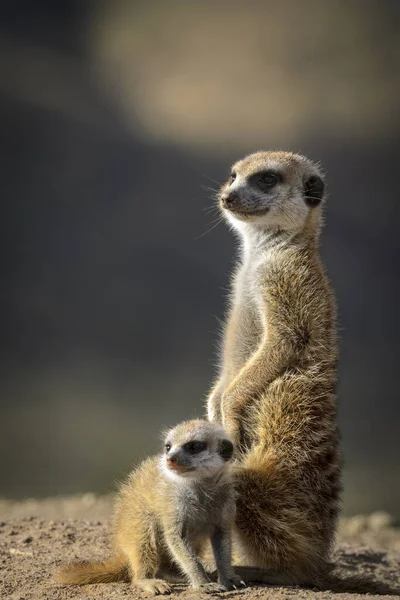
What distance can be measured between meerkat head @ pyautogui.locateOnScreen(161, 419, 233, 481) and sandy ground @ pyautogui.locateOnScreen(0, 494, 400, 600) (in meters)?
0.40

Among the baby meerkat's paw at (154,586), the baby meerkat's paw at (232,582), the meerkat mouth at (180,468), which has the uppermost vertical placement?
the meerkat mouth at (180,468)

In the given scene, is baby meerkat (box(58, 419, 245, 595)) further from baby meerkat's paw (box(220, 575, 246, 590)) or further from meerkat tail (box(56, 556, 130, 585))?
meerkat tail (box(56, 556, 130, 585))

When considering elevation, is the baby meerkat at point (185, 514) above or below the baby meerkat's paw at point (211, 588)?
above

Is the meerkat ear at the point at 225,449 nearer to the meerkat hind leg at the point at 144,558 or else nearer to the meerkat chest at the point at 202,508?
the meerkat chest at the point at 202,508

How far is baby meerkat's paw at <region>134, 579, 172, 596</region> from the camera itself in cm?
305

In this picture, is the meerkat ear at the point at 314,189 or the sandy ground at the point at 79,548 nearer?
the sandy ground at the point at 79,548

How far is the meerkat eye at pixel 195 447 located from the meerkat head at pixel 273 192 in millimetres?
1122

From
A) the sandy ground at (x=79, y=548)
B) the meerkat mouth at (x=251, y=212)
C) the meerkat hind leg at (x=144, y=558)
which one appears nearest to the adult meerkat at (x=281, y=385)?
the meerkat mouth at (x=251, y=212)

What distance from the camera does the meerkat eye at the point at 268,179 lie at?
A: 383 cm

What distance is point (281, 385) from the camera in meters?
3.53

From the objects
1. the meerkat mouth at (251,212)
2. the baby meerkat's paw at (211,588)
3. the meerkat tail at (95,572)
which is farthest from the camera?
the meerkat mouth at (251,212)

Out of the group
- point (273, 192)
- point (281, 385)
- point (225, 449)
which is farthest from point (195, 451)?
point (273, 192)

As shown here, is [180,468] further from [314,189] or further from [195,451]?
[314,189]

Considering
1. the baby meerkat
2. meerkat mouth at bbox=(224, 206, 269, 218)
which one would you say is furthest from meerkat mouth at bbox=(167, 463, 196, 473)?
meerkat mouth at bbox=(224, 206, 269, 218)
